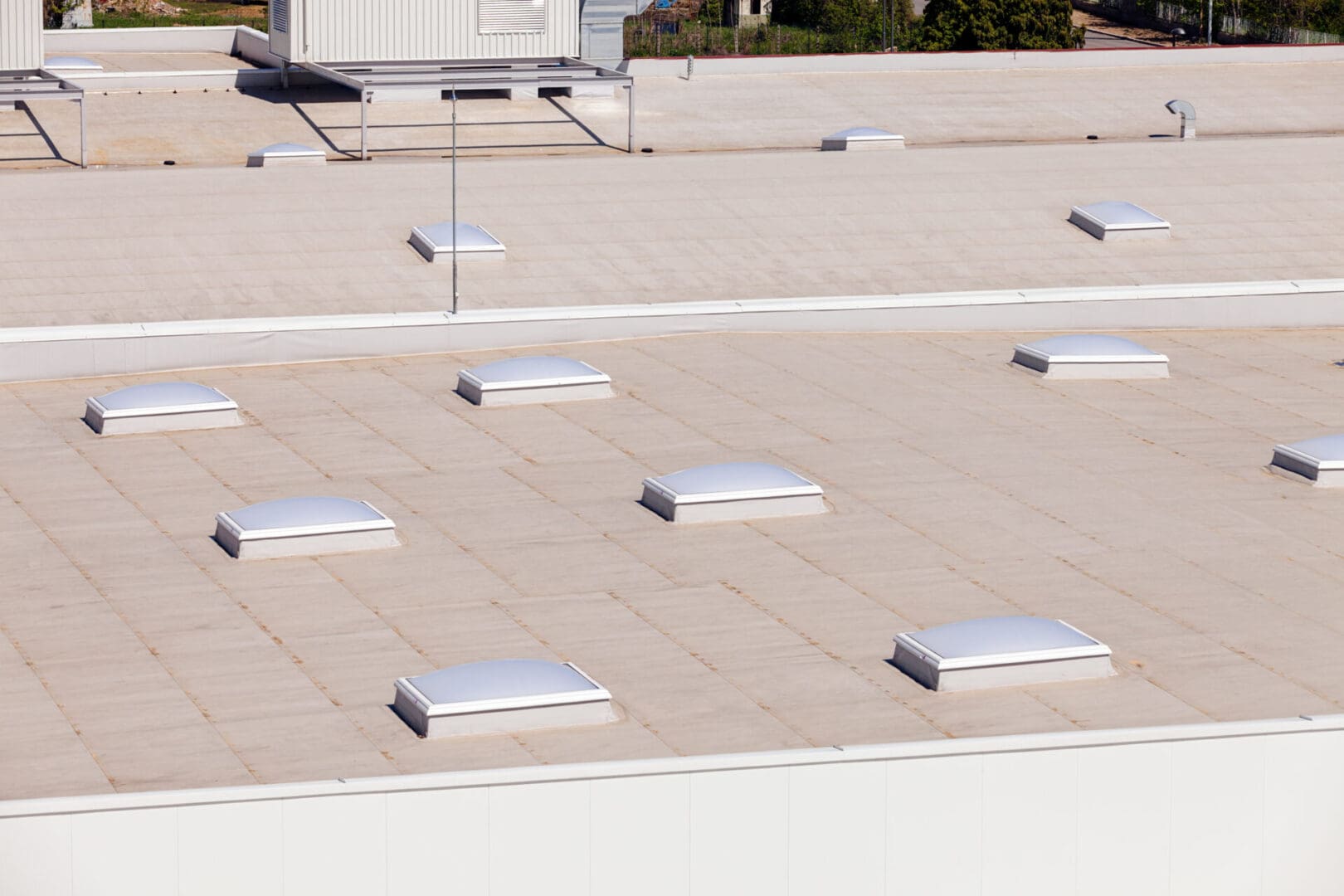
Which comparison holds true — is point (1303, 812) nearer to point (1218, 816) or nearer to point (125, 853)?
point (1218, 816)

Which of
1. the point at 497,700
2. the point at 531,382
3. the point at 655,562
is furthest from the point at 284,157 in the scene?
the point at 497,700

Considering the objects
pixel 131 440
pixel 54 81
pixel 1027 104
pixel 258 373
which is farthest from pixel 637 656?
pixel 1027 104

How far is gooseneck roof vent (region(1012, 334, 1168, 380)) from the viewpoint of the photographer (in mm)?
40500

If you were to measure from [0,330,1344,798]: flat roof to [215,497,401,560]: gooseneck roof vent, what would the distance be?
0.99 ft

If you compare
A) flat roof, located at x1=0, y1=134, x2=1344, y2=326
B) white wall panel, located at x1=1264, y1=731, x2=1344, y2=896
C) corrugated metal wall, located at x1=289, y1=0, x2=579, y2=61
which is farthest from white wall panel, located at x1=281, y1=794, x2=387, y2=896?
corrugated metal wall, located at x1=289, y1=0, x2=579, y2=61

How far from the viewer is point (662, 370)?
40.8 m

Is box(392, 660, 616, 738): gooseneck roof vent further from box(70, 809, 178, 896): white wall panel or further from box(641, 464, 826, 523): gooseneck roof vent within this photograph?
box(641, 464, 826, 523): gooseneck roof vent

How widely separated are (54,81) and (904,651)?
37.2 meters

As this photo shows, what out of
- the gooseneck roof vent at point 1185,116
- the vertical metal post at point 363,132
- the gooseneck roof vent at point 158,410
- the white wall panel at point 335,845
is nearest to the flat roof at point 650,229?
the gooseneck roof vent at point 1185,116

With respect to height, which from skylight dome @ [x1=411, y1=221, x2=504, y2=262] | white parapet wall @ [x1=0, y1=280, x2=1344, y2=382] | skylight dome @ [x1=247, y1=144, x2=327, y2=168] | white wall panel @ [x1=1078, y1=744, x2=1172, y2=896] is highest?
skylight dome @ [x1=247, y1=144, x2=327, y2=168]

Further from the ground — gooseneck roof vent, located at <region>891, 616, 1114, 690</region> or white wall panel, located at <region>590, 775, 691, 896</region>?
gooseneck roof vent, located at <region>891, 616, 1114, 690</region>

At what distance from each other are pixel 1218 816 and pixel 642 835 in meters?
6.42

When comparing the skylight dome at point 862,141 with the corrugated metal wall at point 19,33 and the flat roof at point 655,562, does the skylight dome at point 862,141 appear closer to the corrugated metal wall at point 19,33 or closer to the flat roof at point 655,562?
the flat roof at point 655,562

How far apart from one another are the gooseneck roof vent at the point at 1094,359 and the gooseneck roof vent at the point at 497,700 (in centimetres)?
1785
